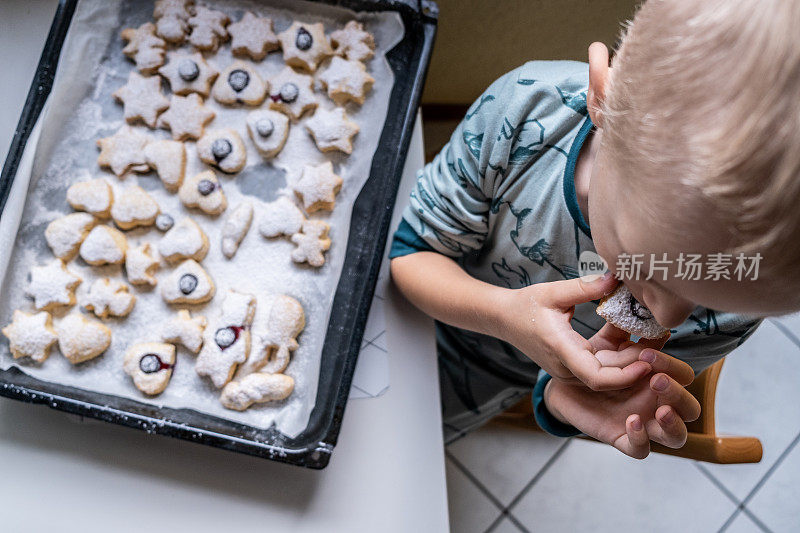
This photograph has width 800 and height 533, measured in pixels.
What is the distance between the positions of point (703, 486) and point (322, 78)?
1.42 meters

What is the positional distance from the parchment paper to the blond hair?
565 mm

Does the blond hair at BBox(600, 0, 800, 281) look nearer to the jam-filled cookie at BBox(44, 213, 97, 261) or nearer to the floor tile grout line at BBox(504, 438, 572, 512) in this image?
the jam-filled cookie at BBox(44, 213, 97, 261)

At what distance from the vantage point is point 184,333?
2.76 ft

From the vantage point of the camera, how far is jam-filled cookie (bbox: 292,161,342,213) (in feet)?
2.95

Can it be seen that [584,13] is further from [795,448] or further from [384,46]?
[795,448]

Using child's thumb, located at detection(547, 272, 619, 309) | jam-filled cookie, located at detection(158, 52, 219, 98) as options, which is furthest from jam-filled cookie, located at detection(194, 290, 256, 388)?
child's thumb, located at detection(547, 272, 619, 309)

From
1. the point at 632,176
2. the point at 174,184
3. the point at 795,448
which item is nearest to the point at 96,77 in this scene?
the point at 174,184

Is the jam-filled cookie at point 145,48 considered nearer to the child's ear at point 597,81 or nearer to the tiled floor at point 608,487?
the child's ear at point 597,81

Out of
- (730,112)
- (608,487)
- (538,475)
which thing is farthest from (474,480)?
→ (730,112)

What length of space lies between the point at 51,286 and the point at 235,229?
0.25 meters

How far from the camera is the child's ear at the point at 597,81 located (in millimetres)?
491

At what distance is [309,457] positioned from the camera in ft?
2.50

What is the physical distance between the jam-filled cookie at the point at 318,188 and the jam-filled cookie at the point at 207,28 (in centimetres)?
26

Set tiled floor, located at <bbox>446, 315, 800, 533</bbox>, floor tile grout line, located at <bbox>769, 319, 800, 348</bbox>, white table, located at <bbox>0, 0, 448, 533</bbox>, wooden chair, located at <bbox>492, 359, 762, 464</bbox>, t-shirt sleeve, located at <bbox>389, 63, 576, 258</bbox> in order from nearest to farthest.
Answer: t-shirt sleeve, located at <bbox>389, 63, 576, 258</bbox> → white table, located at <bbox>0, 0, 448, 533</bbox> → wooden chair, located at <bbox>492, 359, 762, 464</bbox> → tiled floor, located at <bbox>446, 315, 800, 533</bbox> → floor tile grout line, located at <bbox>769, 319, 800, 348</bbox>
